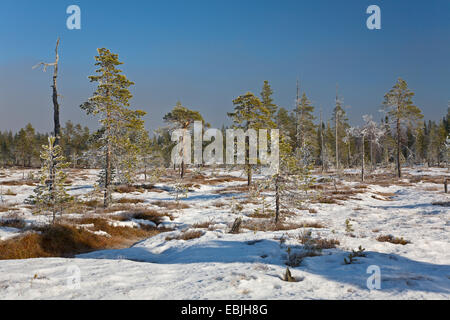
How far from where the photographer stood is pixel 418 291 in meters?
4.20

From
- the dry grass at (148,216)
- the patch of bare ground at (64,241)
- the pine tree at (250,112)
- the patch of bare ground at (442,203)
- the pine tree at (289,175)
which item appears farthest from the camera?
the pine tree at (250,112)

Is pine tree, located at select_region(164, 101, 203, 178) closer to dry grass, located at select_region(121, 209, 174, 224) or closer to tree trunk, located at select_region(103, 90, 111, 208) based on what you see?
tree trunk, located at select_region(103, 90, 111, 208)

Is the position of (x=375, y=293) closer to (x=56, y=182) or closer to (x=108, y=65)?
(x=56, y=182)

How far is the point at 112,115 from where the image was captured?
17.9 metres

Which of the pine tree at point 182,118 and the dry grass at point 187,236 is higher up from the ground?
the pine tree at point 182,118

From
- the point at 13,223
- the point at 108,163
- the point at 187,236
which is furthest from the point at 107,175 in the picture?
the point at 187,236

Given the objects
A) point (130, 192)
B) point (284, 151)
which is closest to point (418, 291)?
point (284, 151)

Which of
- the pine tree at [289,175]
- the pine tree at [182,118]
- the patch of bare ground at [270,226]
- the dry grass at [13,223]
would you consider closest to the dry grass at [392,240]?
the patch of bare ground at [270,226]

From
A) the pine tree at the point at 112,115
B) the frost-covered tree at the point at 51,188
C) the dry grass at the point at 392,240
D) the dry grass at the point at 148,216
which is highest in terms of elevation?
the pine tree at the point at 112,115

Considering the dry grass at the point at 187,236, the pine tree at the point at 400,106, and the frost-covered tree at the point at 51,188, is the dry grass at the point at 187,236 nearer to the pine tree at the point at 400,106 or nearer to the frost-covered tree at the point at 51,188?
the frost-covered tree at the point at 51,188

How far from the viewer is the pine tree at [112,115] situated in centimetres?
1708

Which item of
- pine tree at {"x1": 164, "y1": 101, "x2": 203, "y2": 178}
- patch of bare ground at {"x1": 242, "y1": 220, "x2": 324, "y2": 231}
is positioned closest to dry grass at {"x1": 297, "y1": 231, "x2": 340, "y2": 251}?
patch of bare ground at {"x1": 242, "y1": 220, "x2": 324, "y2": 231}

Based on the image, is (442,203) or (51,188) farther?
(442,203)

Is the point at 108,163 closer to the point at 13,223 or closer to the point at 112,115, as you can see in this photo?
the point at 112,115
